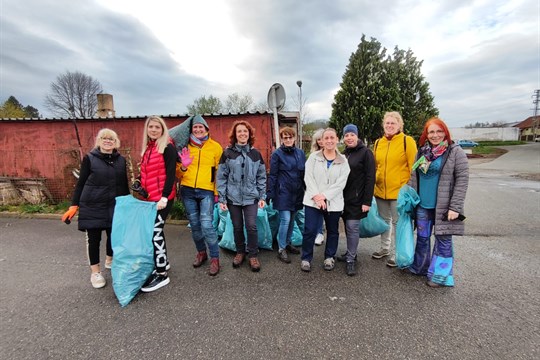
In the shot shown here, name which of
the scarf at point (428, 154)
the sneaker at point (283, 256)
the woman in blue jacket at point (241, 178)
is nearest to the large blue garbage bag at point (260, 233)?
the sneaker at point (283, 256)

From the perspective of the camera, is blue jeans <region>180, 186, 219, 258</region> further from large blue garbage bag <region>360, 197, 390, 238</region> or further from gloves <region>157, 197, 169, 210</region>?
large blue garbage bag <region>360, 197, 390, 238</region>

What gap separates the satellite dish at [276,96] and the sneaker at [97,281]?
3.99 meters

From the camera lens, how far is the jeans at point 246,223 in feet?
10.2

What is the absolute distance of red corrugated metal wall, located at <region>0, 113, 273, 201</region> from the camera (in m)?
6.32

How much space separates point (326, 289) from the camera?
276 cm

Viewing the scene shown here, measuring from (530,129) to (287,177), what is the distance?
3054 inches

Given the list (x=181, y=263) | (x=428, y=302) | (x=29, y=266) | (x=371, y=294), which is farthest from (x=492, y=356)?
(x=29, y=266)

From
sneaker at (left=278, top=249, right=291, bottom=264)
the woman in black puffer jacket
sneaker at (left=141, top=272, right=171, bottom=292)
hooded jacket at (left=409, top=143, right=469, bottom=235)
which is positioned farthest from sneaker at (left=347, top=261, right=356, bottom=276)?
the woman in black puffer jacket

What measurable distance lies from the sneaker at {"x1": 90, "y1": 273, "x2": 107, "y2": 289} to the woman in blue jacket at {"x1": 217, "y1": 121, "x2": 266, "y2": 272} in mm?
1508

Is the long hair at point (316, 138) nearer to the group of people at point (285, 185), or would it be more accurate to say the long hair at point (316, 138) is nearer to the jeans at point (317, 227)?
the group of people at point (285, 185)

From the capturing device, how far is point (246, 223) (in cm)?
319

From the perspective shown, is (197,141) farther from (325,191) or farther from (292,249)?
(292,249)

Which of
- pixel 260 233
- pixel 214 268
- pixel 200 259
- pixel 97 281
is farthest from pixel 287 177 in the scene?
pixel 97 281

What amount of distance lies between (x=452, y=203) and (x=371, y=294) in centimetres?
125
